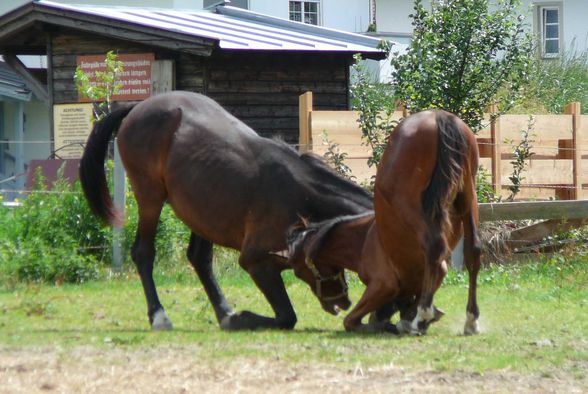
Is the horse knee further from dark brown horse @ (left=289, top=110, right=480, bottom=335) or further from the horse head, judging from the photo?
dark brown horse @ (left=289, top=110, right=480, bottom=335)

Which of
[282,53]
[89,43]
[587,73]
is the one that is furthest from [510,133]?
[587,73]

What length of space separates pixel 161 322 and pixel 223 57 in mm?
10512

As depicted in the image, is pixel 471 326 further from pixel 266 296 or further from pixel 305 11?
pixel 305 11

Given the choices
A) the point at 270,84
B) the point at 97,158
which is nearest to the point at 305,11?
the point at 270,84

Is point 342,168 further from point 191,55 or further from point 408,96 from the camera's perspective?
point 191,55

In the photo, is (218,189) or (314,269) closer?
(314,269)

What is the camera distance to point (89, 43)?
1888 centimetres

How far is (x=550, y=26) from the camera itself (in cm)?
3631

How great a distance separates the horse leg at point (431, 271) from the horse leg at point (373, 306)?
1.27 ft

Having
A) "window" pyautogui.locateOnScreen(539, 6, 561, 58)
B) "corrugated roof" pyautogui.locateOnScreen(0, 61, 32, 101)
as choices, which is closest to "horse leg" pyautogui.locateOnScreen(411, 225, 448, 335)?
"corrugated roof" pyautogui.locateOnScreen(0, 61, 32, 101)

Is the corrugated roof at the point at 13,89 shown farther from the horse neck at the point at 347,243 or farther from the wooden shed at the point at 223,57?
the horse neck at the point at 347,243

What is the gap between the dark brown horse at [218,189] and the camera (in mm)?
8547

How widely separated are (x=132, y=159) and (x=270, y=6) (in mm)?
25012

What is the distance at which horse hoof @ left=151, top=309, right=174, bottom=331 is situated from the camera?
846cm
